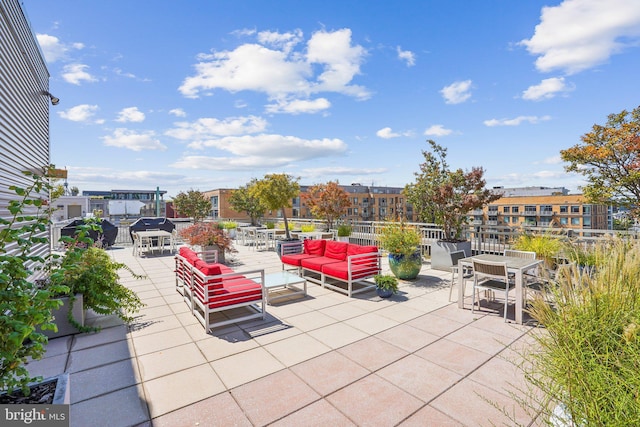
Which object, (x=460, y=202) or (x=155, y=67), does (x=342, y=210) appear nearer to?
(x=460, y=202)

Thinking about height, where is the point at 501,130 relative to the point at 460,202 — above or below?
above

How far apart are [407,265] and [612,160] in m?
6.57

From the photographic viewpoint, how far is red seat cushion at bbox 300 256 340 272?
5.94 meters

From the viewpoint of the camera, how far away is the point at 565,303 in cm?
188

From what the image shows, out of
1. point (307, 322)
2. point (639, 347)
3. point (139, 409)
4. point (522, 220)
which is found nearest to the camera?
point (639, 347)

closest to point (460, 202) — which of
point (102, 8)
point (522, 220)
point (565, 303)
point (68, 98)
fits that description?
point (565, 303)

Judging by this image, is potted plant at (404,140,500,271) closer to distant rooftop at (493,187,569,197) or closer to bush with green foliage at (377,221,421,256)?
bush with green foliage at (377,221,421,256)

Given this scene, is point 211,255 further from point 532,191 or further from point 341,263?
point 532,191

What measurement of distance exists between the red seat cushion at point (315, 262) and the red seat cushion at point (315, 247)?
0.87ft

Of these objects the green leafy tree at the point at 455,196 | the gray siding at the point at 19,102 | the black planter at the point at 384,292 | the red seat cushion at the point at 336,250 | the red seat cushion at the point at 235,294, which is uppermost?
the gray siding at the point at 19,102

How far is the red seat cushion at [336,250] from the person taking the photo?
6.15 meters

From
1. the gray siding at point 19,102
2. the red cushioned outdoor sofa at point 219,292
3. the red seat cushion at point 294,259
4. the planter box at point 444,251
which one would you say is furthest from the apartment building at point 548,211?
the gray siding at point 19,102

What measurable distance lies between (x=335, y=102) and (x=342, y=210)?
16.4 ft

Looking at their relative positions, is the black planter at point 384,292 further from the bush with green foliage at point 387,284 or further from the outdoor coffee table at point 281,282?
the outdoor coffee table at point 281,282
